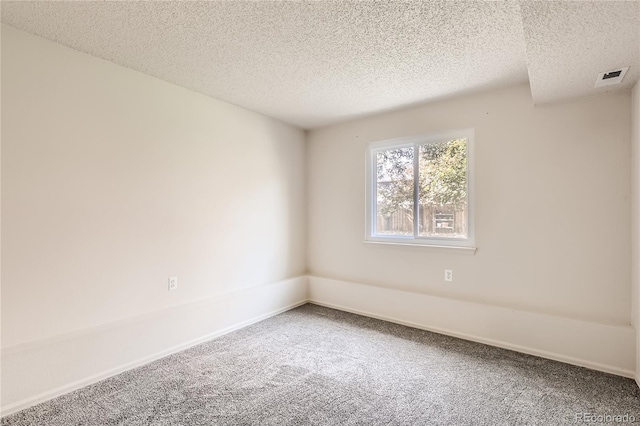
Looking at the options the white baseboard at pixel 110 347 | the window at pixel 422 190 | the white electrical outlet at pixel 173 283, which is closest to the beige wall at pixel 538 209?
the window at pixel 422 190

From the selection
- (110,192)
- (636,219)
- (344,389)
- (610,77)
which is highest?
(610,77)

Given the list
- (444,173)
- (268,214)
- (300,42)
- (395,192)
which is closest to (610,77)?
(444,173)

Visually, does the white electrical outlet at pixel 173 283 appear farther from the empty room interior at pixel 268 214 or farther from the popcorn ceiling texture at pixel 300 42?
the popcorn ceiling texture at pixel 300 42

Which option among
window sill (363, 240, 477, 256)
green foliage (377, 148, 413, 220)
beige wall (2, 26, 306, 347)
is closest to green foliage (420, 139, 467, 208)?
green foliage (377, 148, 413, 220)

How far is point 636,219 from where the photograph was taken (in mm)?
2291

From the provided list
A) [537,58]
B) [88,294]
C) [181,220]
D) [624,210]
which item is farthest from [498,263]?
[88,294]

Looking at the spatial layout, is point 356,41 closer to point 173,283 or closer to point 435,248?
point 435,248

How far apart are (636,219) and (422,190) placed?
67.6 inches

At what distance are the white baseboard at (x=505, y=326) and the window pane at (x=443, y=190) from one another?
0.74m

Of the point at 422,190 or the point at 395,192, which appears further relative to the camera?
the point at 395,192

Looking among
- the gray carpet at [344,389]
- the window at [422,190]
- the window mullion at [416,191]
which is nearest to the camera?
the gray carpet at [344,389]

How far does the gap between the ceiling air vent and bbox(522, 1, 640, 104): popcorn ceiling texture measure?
0.03 meters

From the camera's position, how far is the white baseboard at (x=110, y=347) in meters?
1.96

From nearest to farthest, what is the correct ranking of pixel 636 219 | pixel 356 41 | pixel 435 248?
pixel 356 41 → pixel 636 219 → pixel 435 248
